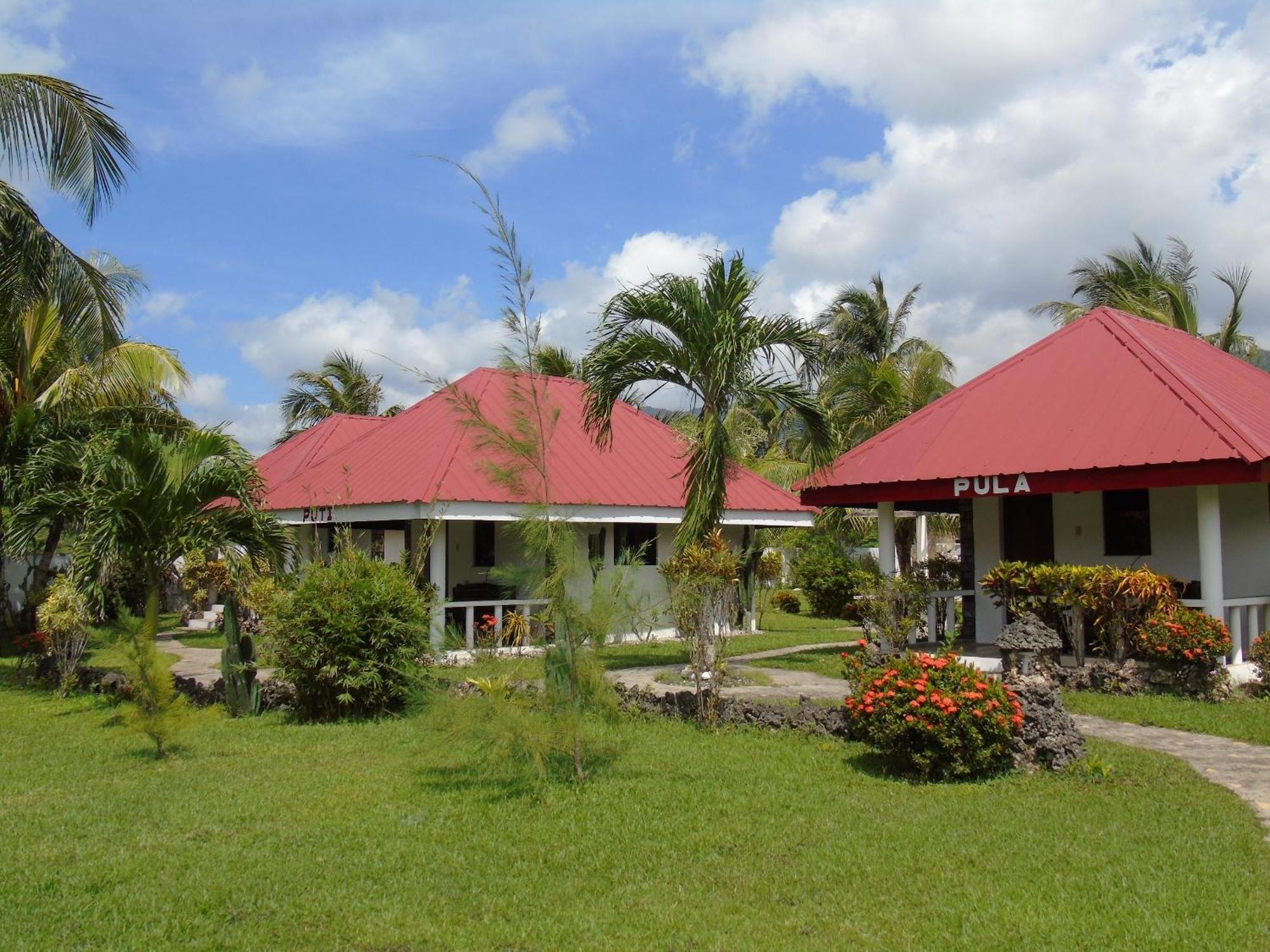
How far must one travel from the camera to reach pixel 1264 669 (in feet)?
36.4

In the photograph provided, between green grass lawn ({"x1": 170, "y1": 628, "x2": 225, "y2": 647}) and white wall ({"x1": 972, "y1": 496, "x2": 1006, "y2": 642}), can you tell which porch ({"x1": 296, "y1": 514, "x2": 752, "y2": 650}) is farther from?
white wall ({"x1": 972, "y1": 496, "x2": 1006, "y2": 642})

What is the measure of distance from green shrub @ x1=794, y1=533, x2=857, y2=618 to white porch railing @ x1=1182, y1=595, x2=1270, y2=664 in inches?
468

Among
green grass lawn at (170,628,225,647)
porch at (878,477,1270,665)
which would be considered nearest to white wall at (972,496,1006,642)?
porch at (878,477,1270,665)

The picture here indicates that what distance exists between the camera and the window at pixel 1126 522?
13.9m

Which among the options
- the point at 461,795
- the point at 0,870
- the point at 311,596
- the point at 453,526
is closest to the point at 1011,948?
the point at 461,795

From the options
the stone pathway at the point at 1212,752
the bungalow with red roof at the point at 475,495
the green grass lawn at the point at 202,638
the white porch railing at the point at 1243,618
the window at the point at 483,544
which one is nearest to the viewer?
the stone pathway at the point at 1212,752

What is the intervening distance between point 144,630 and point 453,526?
408 inches

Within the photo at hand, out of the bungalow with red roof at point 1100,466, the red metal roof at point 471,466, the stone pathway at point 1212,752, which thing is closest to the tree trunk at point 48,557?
the red metal roof at point 471,466

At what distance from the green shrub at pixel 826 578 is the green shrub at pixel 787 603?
118 cm

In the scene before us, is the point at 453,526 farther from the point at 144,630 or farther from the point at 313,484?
the point at 144,630

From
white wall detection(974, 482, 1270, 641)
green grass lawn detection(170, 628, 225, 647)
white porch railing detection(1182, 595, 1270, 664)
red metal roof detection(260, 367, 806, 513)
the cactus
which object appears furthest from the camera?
green grass lawn detection(170, 628, 225, 647)

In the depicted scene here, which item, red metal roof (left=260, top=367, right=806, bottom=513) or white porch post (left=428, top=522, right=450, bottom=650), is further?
Result: red metal roof (left=260, top=367, right=806, bottom=513)

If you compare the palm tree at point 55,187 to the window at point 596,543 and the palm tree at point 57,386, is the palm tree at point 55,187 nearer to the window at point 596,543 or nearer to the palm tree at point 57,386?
the palm tree at point 57,386

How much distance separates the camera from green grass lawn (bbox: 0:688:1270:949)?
16.4 ft
